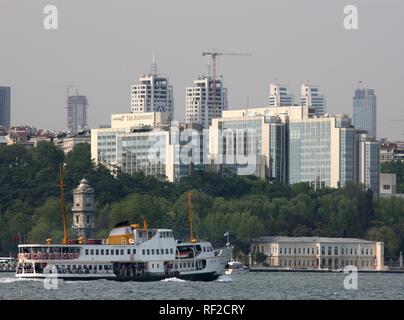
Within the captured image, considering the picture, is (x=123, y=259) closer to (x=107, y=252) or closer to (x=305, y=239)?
(x=107, y=252)

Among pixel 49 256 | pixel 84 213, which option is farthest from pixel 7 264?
pixel 49 256

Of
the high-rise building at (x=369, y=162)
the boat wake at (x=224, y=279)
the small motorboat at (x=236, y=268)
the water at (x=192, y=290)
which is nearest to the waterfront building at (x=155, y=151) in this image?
the high-rise building at (x=369, y=162)

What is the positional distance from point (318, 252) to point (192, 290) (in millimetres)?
65003

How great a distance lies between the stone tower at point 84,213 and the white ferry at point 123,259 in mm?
24615

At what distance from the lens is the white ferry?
97.7 metres

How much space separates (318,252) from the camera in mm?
151250

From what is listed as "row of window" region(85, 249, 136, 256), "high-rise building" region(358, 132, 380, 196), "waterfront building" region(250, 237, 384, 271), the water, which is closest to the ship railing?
"row of window" region(85, 249, 136, 256)

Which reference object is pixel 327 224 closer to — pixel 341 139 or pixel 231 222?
pixel 231 222

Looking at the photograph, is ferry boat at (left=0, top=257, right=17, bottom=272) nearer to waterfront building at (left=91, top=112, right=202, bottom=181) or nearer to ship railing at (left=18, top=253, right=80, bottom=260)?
ship railing at (left=18, top=253, right=80, bottom=260)

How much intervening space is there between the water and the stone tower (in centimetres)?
2249

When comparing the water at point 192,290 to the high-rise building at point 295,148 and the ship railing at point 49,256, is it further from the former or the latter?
the high-rise building at point 295,148

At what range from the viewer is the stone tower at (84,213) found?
12538 centimetres

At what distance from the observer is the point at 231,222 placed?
14775cm
